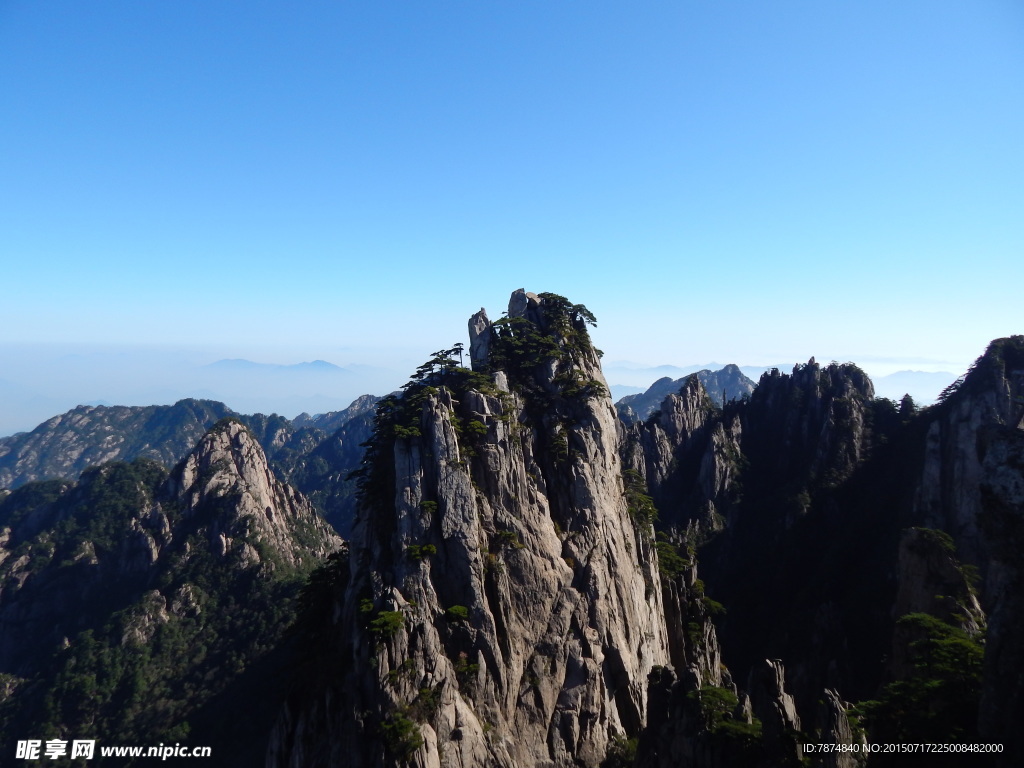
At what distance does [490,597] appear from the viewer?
42.2 meters

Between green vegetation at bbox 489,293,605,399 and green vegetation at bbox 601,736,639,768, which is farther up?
green vegetation at bbox 489,293,605,399

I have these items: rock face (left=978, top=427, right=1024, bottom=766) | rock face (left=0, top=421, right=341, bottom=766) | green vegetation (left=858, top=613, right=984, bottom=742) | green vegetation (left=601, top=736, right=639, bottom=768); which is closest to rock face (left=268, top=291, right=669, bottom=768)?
green vegetation (left=601, top=736, right=639, bottom=768)

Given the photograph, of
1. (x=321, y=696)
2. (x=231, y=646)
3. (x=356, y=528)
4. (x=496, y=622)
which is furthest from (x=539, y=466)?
(x=231, y=646)

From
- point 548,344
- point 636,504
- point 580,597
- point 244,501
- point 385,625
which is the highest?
point 548,344

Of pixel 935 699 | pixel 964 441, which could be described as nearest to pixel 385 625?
pixel 935 699

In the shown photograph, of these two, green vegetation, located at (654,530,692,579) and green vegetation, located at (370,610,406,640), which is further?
green vegetation, located at (654,530,692,579)

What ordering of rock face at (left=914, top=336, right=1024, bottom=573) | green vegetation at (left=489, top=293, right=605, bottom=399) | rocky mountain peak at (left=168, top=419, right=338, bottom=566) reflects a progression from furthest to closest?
rocky mountain peak at (left=168, top=419, right=338, bottom=566) → rock face at (left=914, top=336, right=1024, bottom=573) → green vegetation at (left=489, top=293, right=605, bottom=399)

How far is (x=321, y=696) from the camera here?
38969 mm

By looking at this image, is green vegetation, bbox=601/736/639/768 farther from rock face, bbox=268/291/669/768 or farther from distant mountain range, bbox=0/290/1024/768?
rock face, bbox=268/291/669/768

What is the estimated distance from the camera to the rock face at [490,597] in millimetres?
36469

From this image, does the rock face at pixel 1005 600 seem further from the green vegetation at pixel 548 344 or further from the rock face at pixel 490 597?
the green vegetation at pixel 548 344

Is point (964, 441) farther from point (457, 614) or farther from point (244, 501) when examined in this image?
point (244, 501)

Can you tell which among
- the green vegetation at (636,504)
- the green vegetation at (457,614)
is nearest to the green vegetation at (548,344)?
the green vegetation at (636,504)

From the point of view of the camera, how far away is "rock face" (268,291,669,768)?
36469mm
